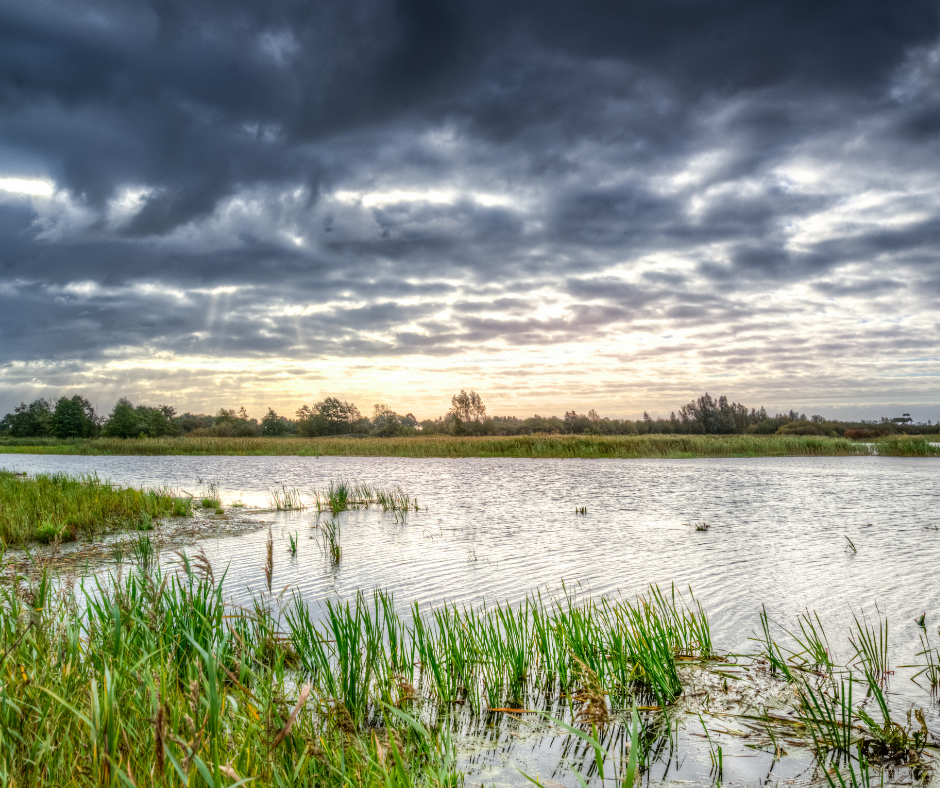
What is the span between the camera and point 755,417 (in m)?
76.5

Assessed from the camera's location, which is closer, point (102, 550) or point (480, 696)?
point (480, 696)

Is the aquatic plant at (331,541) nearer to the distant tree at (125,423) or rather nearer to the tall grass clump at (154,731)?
the tall grass clump at (154,731)

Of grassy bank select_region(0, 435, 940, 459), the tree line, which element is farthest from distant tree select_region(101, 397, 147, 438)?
grassy bank select_region(0, 435, 940, 459)

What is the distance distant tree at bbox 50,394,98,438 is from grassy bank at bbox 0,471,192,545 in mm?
94236

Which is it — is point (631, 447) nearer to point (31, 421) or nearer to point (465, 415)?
point (465, 415)

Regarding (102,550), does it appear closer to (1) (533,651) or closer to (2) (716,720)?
(1) (533,651)

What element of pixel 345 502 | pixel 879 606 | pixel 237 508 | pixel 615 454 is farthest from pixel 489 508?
pixel 615 454

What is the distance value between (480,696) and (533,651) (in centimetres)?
118

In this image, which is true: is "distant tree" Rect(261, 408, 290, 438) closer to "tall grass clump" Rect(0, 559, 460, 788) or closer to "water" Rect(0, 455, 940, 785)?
"water" Rect(0, 455, 940, 785)

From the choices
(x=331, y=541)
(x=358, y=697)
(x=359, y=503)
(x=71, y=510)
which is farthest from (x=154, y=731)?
(x=359, y=503)

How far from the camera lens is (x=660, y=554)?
35.0 feet

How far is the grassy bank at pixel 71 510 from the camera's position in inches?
446

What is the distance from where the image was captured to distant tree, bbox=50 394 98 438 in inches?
3735

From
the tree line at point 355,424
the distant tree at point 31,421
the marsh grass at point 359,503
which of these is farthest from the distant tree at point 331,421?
the marsh grass at point 359,503
